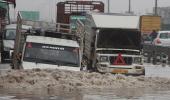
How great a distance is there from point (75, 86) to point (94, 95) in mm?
2237

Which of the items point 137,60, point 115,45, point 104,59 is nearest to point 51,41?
point 104,59

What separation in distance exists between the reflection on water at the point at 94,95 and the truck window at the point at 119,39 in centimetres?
740

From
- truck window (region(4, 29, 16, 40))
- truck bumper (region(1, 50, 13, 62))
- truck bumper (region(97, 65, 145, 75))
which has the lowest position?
truck bumper (region(1, 50, 13, 62))

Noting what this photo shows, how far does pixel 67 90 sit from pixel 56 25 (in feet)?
40.9

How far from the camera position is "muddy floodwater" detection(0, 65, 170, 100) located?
53.3 ft

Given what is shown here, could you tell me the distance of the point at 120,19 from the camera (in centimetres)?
2616

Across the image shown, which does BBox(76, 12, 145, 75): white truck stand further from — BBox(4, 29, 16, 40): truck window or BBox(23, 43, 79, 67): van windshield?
BBox(4, 29, 16, 40): truck window

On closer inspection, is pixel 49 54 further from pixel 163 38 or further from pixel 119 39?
pixel 163 38

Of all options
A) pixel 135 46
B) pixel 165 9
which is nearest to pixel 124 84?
pixel 135 46

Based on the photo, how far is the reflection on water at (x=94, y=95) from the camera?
15656mm

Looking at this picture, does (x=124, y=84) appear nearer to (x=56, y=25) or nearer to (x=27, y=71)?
(x=27, y=71)

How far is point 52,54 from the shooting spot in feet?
71.6

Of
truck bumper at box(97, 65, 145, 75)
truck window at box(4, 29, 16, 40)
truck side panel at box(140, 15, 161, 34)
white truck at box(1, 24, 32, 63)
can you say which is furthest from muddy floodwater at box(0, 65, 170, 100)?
truck side panel at box(140, 15, 161, 34)

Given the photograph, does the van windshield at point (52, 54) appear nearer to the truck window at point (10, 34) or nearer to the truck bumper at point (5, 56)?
the truck bumper at point (5, 56)
